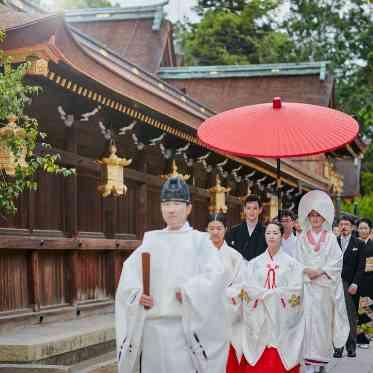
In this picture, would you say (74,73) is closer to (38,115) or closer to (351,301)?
(38,115)

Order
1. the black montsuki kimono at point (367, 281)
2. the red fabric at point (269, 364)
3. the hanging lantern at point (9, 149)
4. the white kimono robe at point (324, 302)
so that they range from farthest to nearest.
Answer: the black montsuki kimono at point (367, 281)
the white kimono robe at point (324, 302)
the red fabric at point (269, 364)
the hanging lantern at point (9, 149)

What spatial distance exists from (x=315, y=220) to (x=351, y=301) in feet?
9.60

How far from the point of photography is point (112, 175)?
11.3 meters

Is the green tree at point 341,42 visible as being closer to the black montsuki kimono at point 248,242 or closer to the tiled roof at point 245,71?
the tiled roof at point 245,71

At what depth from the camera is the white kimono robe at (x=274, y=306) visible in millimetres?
7727

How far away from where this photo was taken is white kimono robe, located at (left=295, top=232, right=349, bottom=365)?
8.77m

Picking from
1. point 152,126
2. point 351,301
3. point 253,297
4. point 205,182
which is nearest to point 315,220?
point 253,297

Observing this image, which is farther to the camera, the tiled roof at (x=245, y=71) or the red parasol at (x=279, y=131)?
the tiled roof at (x=245, y=71)

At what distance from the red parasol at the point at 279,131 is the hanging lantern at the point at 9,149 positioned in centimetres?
186

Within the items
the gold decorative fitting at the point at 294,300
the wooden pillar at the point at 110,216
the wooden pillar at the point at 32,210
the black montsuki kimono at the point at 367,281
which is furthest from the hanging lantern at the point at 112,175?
the gold decorative fitting at the point at 294,300

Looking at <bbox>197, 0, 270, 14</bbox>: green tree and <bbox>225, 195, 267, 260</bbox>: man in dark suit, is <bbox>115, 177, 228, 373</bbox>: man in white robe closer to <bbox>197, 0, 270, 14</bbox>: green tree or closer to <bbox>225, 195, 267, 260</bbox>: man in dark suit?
<bbox>225, 195, 267, 260</bbox>: man in dark suit

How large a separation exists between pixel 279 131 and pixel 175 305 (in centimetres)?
311

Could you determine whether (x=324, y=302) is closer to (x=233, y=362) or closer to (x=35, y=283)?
(x=233, y=362)

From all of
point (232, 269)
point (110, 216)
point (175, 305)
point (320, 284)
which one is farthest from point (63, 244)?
point (175, 305)
